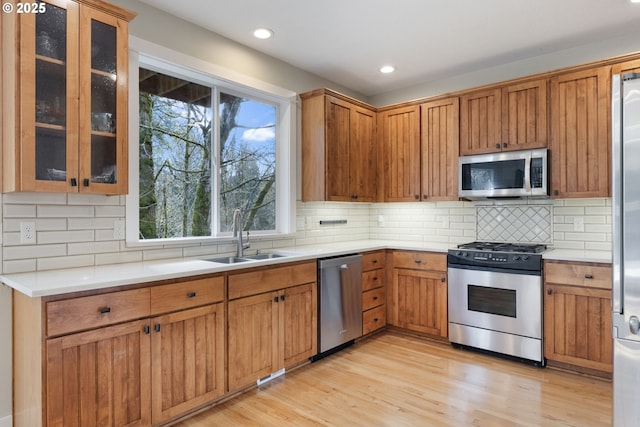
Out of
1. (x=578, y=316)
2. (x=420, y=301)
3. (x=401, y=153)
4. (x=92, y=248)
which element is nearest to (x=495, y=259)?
(x=578, y=316)

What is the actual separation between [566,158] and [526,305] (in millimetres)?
1288

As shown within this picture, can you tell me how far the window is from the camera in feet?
9.38

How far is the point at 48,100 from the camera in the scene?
2.04 m

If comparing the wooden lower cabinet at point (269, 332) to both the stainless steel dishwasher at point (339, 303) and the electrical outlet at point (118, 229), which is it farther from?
the electrical outlet at point (118, 229)

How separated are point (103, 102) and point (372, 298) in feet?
9.30

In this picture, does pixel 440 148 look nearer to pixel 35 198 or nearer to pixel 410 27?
pixel 410 27

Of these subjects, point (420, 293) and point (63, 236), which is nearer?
point (63, 236)

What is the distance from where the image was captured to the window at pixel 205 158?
2.86m

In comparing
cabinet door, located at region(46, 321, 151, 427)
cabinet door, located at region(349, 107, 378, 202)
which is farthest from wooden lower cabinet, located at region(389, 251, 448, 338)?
cabinet door, located at region(46, 321, 151, 427)

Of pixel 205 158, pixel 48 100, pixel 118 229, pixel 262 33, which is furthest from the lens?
pixel 205 158

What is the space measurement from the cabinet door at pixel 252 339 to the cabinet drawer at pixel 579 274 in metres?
2.21

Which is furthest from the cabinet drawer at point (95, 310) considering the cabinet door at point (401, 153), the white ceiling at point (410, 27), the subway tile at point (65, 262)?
the cabinet door at point (401, 153)

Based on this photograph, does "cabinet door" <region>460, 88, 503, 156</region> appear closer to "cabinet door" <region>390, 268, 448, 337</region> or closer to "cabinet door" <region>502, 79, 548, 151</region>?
"cabinet door" <region>502, 79, 548, 151</region>

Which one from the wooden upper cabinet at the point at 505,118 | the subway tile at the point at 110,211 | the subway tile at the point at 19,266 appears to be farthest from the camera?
the wooden upper cabinet at the point at 505,118
